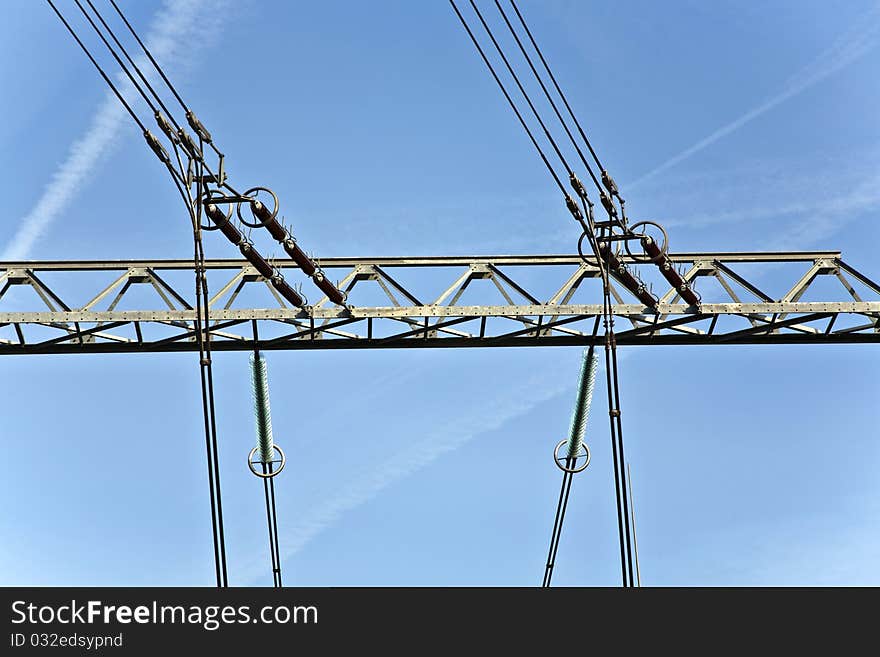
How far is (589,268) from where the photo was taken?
19.1 metres

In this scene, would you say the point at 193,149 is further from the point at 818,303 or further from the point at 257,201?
the point at 818,303

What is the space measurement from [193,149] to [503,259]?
503cm

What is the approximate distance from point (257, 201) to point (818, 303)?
25.6 feet

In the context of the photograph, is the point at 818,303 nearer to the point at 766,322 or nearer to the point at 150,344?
the point at 766,322

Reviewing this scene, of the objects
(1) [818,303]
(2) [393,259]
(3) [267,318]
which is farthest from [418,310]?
(1) [818,303]
